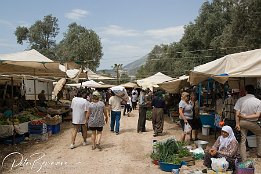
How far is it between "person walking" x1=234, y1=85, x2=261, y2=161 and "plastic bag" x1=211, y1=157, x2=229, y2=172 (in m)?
1.29

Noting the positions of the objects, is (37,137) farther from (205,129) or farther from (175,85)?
(175,85)

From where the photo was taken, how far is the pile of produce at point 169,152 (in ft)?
24.7

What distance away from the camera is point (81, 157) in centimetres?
855

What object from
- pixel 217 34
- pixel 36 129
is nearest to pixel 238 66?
pixel 36 129

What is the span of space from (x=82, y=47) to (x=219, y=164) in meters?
39.2

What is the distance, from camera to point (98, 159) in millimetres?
8367

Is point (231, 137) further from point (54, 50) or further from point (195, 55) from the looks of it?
point (54, 50)

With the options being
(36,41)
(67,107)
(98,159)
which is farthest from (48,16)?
(98,159)

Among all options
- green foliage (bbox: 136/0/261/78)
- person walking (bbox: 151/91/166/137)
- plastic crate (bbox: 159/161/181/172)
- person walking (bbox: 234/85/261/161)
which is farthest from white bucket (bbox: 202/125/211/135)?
green foliage (bbox: 136/0/261/78)

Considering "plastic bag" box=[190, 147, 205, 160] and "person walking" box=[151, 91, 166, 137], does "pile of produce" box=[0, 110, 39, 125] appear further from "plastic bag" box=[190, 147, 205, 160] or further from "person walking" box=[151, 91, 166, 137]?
"plastic bag" box=[190, 147, 205, 160]

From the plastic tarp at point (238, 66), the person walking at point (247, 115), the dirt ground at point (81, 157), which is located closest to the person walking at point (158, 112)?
the dirt ground at point (81, 157)

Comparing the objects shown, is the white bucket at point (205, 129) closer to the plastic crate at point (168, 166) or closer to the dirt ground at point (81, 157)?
the dirt ground at point (81, 157)

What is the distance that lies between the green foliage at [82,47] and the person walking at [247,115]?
119ft

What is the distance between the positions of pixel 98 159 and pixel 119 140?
284 cm
